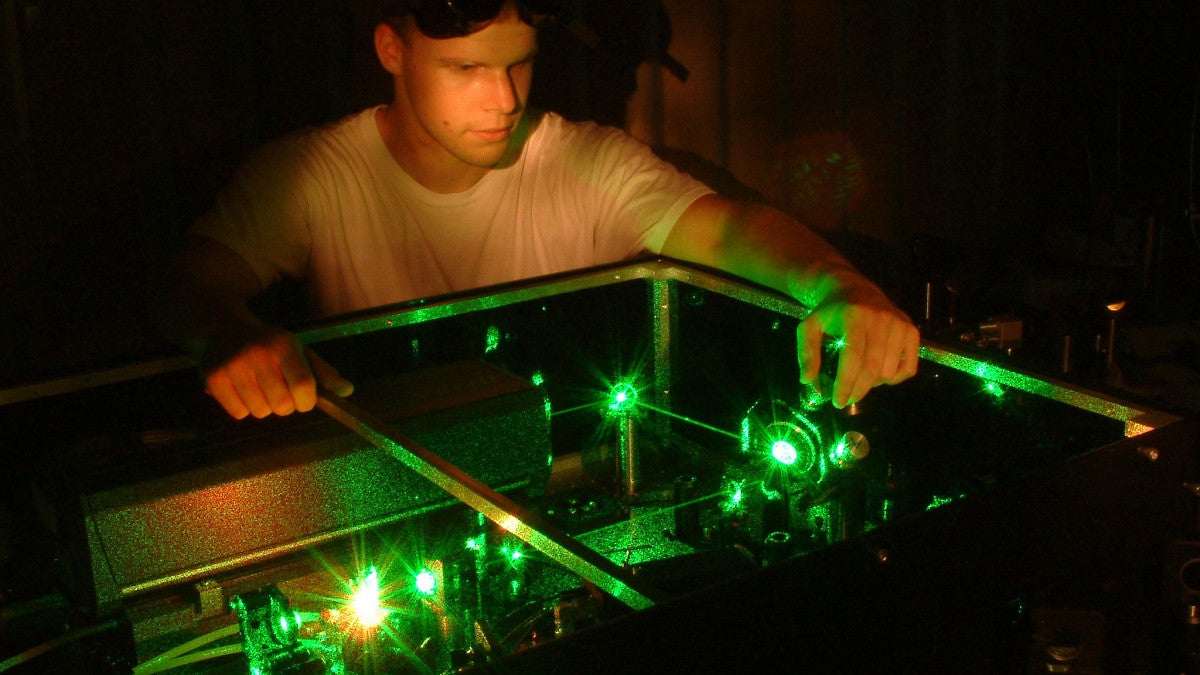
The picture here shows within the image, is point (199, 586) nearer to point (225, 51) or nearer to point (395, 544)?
point (395, 544)

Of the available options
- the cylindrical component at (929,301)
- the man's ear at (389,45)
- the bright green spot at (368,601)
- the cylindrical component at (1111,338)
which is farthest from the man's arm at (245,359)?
the cylindrical component at (1111,338)

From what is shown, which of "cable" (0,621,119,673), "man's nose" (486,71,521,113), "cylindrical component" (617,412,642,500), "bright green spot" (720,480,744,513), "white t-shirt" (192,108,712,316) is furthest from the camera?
"white t-shirt" (192,108,712,316)

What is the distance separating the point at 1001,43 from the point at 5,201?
10.2 feet

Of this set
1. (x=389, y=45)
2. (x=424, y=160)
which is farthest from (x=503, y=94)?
(x=424, y=160)

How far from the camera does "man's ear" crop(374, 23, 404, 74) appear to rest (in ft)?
6.11

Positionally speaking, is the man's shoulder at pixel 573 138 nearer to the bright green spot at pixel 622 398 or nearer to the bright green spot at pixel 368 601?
the bright green spot at pixel 622 398

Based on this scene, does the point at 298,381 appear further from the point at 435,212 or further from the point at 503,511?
the point at 435,212

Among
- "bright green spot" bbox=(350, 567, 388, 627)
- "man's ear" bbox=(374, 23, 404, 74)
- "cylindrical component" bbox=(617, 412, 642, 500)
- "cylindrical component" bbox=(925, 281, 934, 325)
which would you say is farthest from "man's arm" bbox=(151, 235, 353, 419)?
"cylindrical component" bbox=(925, 281, 934, 325)

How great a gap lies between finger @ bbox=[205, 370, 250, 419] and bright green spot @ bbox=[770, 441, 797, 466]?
1.93ft

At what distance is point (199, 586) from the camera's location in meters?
0.95

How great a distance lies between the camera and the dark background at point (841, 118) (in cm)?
205

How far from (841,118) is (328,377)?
8.31 feet

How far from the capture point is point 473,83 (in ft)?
5.85

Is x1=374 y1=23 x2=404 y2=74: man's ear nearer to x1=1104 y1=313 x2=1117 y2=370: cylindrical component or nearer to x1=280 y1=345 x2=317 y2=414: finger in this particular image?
x1=280 y1=345 x2=317 y2=414: finger
